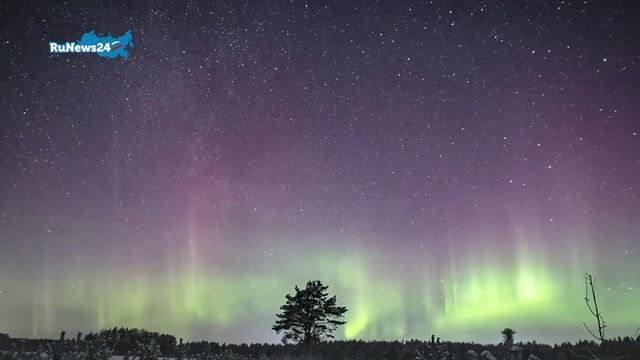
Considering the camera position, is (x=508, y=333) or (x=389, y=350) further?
(x=508, y=333)

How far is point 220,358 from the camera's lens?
103 feet

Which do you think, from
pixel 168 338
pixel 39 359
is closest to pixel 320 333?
pixel 168 338

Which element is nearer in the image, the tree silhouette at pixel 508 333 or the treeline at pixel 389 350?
the treeline at pixel 389 350

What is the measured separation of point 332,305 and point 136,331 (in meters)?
22.4

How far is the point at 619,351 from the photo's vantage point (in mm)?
29547

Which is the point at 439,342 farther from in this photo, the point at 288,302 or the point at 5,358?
the point at 5,358

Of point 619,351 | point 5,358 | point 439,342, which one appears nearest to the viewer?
point 5,358

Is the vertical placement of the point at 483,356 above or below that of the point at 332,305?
below

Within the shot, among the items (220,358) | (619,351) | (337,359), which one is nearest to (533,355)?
(619,351)

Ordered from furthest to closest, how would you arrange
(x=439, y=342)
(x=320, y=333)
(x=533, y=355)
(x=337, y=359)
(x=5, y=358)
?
(x=320, y=333) → (x=439, y=342) → (x=337, y=359) → (x=533, y=355) → (x=5, y=358)

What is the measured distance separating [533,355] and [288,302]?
26.5 metres

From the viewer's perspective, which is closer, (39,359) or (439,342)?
(39,359)

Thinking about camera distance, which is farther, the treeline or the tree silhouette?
the tree silhouette

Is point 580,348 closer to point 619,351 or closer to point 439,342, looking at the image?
point 619,351
